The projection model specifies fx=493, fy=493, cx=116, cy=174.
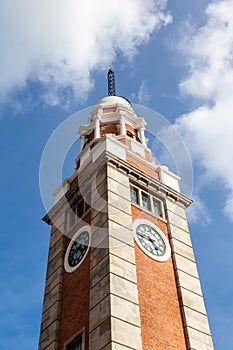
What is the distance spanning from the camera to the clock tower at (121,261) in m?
19.7

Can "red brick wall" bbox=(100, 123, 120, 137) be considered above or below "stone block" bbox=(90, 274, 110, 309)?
above

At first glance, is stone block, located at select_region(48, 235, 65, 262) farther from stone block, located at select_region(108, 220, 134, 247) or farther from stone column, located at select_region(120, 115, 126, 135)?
stone column, located at select_region(120, 115, 126, 135)

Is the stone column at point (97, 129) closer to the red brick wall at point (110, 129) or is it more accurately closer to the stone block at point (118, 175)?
the red brick wall at point (110, 129)

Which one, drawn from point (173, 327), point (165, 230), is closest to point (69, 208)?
point (165, 230)

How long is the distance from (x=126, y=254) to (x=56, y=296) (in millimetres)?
4356

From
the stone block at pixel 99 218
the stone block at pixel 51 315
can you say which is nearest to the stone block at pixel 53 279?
the stone block at pixel 51 315

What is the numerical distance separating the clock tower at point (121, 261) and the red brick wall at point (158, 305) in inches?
2.1

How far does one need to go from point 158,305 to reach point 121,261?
8.06ft

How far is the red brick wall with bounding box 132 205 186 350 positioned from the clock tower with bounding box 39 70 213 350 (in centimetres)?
5

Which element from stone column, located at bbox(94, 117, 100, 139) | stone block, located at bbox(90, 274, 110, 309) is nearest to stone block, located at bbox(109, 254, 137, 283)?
stone block, located at bbox(90, 274, 110, 309)

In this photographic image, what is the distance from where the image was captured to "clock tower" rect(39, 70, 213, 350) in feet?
64.7

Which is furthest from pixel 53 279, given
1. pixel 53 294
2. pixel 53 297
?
pixel 53 297

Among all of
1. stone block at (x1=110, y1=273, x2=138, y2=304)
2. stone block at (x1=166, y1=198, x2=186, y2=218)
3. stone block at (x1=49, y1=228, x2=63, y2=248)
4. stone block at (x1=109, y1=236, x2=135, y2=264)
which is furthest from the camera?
stone block at (x1=166, y1=198, x2=186, y2=218)

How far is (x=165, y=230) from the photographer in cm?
2580
